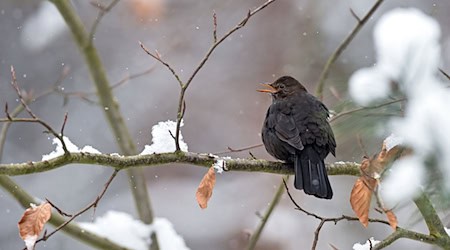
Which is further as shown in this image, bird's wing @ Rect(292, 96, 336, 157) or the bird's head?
the bird's head

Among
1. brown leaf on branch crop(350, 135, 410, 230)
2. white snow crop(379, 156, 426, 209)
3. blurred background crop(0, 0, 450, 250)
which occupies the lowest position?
white snow crop(379, 156, 426, 209)

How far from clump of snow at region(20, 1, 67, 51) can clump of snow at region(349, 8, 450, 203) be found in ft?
15.6

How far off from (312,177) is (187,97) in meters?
4.35

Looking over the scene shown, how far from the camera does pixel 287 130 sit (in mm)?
3268

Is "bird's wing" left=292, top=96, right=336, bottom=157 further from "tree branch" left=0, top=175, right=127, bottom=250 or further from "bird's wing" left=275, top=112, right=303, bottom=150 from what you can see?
"tree branch" left=0, top=175, right=127, bottom=250

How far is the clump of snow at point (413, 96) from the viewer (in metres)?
2.24

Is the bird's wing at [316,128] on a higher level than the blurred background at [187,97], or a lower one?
lower

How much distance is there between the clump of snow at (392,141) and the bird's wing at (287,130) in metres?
0.64

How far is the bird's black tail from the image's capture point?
287cm

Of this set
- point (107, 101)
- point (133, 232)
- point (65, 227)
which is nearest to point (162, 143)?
point (65, 227)

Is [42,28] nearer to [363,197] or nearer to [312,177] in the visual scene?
[312,177]

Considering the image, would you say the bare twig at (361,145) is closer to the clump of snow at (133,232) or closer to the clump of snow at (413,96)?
the clump of snow at (413,96)

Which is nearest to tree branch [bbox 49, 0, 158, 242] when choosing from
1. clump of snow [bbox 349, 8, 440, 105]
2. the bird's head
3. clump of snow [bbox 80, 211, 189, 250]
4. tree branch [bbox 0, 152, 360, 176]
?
clump of snow [bbox 80, 211, 189, 250]

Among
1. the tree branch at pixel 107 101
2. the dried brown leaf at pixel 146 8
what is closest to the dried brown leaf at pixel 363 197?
the tree branch at pixel 107 101
